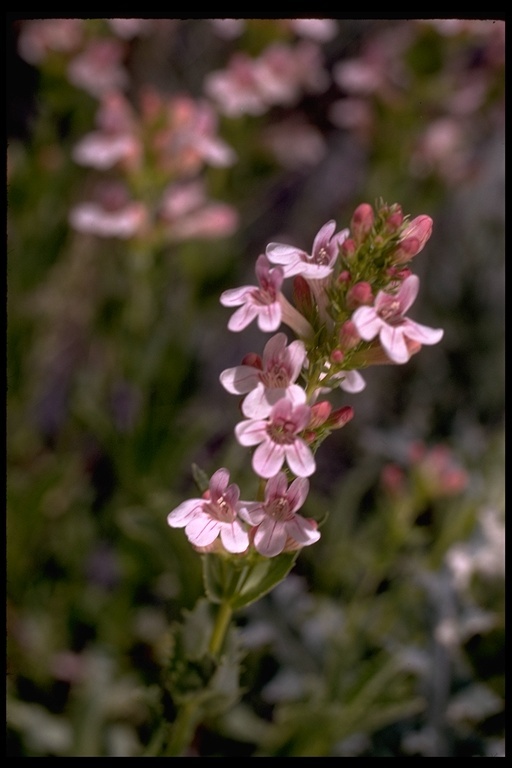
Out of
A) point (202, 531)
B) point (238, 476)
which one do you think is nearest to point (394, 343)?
point (202, 531)

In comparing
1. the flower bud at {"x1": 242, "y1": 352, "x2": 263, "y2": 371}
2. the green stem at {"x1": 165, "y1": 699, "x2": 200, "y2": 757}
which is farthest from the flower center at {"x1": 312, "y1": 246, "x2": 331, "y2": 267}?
the green stem at {"x1": 165, "y1": 699, "x2": 200, "y2": 757}

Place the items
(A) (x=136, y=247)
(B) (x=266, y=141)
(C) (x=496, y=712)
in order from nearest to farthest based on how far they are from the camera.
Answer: (C) (x=496, y=712)
(A) (x=136, y=247)
(B) (x=266, y=141)

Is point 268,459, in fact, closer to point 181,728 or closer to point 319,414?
point 319,414

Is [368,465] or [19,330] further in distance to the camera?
[368,465]

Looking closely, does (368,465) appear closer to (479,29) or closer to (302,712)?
(302,712)

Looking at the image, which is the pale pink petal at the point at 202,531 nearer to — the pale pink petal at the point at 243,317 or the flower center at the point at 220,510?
the flower center at the point at 220,510

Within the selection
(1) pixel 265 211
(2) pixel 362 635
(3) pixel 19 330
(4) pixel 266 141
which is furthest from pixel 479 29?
(2) pixel 362 635
